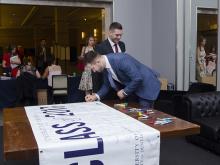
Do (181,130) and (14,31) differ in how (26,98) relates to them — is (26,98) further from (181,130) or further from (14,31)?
(14,31)

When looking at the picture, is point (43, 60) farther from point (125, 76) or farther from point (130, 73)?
point (130, 73)

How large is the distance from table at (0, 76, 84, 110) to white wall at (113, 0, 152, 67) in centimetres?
127

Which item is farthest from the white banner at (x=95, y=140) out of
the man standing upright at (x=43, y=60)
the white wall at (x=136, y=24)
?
the man standing upright at (x=43, y=60)

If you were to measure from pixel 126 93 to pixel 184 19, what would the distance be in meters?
3.40

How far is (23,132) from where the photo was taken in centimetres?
225

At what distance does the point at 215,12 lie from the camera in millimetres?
6078

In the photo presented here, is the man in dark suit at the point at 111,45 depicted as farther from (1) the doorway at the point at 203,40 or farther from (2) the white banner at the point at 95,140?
(1) the doorway at the point at 203,40

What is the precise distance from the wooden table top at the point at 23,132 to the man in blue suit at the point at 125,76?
43cm

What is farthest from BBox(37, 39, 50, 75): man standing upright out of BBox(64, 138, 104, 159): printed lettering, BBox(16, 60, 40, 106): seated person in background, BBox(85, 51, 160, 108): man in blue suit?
BBox(64, 138, 104, 159): printed lettering

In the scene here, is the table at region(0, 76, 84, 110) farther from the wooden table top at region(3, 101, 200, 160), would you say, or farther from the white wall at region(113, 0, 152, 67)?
the wooden table top at region(3, 101, 200, 160)

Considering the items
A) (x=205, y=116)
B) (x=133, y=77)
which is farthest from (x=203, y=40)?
(x=133, y=77)

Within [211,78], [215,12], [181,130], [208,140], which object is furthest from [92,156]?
[215,12]

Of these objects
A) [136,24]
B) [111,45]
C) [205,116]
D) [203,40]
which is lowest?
[205,116]

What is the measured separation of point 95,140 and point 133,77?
3.72 ft
